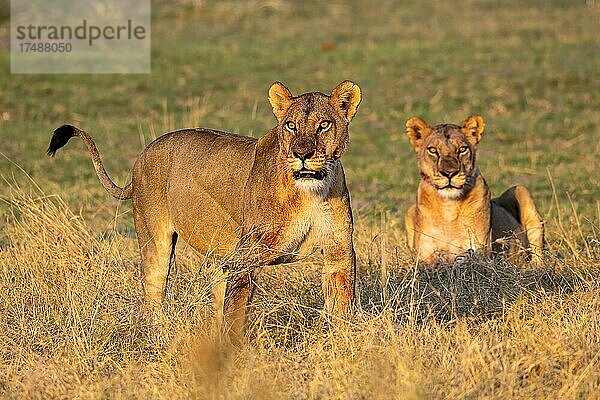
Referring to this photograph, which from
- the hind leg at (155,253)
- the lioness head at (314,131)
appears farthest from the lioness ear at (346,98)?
the hind leg at (155,253)

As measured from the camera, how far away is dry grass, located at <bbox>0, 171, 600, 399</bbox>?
4.32 meters

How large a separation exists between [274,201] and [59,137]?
4.74 ft

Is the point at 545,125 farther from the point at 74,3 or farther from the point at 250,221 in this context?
the point at 74,3

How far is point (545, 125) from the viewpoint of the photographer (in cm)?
1292

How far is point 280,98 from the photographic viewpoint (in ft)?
16.7

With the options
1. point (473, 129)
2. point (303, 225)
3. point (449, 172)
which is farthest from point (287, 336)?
point (473, 129)

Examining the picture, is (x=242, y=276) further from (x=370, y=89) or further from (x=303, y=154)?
(x=370, y=89)

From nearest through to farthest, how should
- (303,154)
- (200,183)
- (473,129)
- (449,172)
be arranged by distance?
(303,154) < (200,183) < (449,172) < (473,129)

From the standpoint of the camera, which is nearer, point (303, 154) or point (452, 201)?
point (303, 154)

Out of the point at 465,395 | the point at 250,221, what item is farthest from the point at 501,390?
the point at 250,221

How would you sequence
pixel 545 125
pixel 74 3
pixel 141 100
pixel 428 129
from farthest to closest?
pixel 74 3 → pixel 141 100 → pixel 545 125 → pixel 428 129

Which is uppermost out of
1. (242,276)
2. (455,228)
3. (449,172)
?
(449,172)

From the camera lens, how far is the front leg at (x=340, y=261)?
16.4ft

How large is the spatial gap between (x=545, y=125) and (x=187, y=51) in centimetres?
643
